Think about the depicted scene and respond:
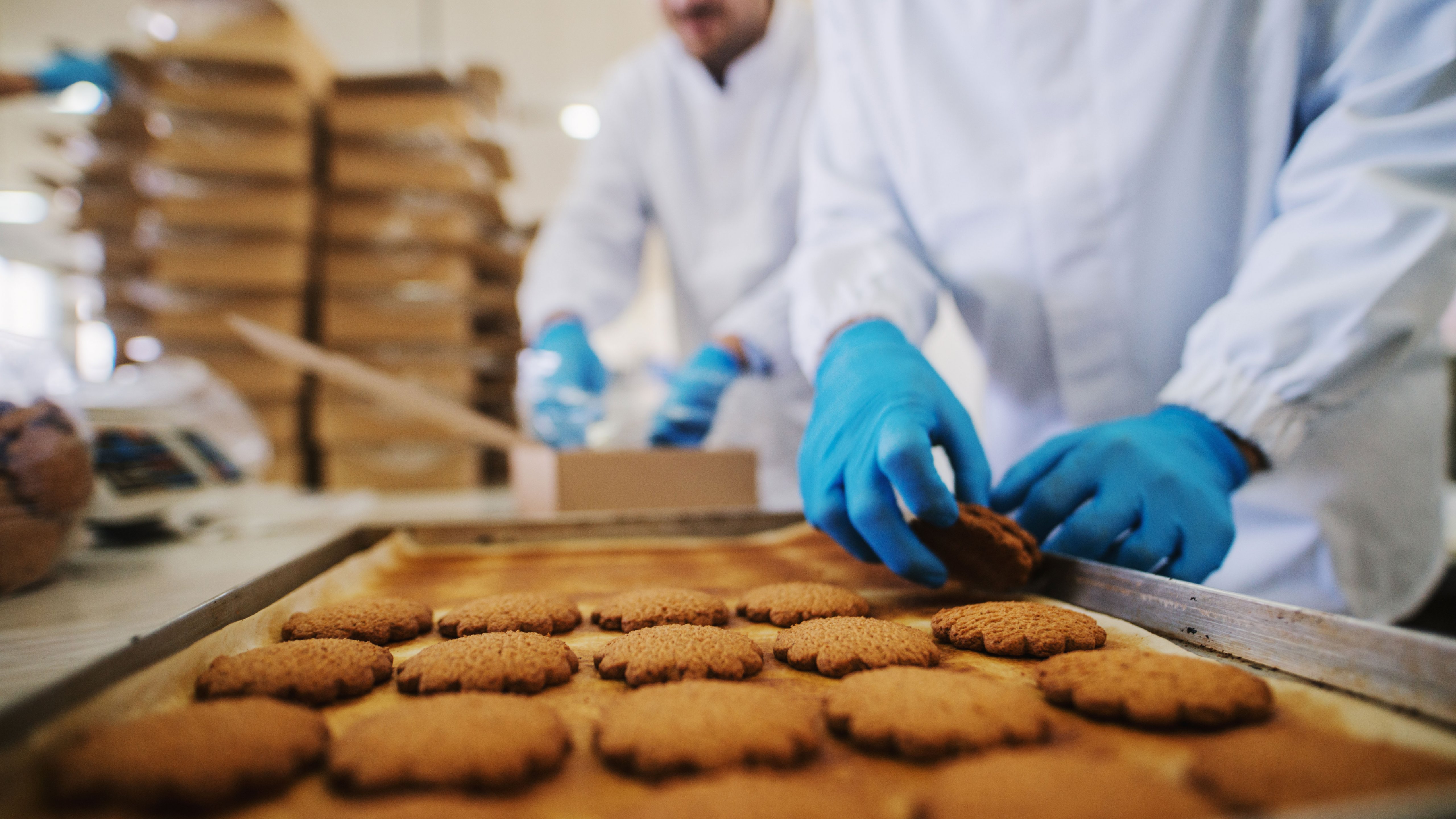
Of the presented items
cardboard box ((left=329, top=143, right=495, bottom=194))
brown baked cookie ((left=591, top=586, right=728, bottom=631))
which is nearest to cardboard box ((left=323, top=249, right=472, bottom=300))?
cardboard box ((left=329, top=143, right=495, bottom=194))

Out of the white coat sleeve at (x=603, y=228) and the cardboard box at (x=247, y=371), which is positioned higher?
the white coat sleeve at (x=603, y=228)

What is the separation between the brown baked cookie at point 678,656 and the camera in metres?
0.80

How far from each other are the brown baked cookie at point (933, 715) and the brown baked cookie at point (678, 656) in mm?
127

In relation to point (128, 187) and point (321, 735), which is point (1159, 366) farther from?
point (128, 187)

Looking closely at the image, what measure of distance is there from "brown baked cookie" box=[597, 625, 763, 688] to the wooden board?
2 centimetres

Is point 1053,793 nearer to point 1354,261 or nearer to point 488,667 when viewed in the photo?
point 488,667

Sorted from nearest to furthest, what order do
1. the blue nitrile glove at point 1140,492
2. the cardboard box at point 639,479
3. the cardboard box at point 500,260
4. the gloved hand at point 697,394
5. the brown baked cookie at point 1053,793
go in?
the brown baked cookie at point 1053,793 → the blue nitrile glove at point 1140,492 → the cardboard box at point 639,479 → the gloved hand at point 697,394 → the cardboard box at point 500,260

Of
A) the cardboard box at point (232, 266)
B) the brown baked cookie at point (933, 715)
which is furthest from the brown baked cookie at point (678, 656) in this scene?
the cardboard box at point (232, 266)

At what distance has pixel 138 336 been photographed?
268 centimetres

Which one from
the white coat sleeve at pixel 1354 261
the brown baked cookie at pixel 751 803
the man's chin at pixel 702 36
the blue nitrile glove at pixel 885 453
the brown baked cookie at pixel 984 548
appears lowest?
the brown baked cookie at pixel 751 803

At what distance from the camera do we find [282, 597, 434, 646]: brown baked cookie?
92cm

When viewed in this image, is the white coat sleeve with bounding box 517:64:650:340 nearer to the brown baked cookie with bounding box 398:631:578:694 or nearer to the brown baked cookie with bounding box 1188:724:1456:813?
the brown baked cookie with bounding box 398:631:578:694

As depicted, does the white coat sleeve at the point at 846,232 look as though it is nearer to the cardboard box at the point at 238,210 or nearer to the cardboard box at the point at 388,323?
the cardboard box at the point at 388,323

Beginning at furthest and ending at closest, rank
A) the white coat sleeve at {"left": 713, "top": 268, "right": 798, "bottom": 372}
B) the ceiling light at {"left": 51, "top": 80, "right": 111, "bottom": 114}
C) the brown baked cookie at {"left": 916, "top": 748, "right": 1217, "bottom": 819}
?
1. the ceiling light at {"left": 51, "top": 80, "right": 111, "bottom": 114}
2. the white coat sleeve at {"left": 713, "top": 268, "right": 798, "bottom": 372}
3. the brown baked cookie at {"left": 916, "top": 748, "right": 1217, "bottom": 819}
